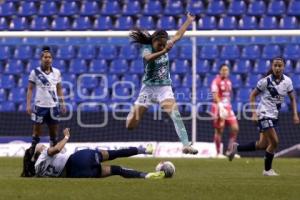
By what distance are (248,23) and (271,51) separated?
5.29ft

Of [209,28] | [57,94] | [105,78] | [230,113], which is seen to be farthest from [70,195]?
[209,28]

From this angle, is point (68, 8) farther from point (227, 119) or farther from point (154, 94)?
point (154, 94)

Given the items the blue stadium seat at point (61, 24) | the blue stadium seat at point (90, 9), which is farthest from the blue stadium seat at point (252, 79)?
the blue stadium seat at point (61, 24)

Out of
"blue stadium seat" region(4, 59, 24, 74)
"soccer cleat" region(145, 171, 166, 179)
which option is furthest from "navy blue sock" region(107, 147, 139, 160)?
"blue stadium seat" region(4, 59, 24, 74)

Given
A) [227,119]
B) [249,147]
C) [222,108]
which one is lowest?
[249,147]

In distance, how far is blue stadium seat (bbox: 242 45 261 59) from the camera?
2452 centimetres

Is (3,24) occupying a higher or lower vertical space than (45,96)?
higher

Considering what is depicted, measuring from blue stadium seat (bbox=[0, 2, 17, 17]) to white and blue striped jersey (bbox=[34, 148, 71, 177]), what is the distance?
1536cm

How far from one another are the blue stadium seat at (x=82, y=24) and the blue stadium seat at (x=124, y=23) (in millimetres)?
853

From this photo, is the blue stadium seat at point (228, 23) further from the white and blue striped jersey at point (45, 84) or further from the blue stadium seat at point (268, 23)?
the white and blue striped jersey at point (45, 84)

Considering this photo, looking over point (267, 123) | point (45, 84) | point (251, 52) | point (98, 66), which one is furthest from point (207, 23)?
point (267, 123)

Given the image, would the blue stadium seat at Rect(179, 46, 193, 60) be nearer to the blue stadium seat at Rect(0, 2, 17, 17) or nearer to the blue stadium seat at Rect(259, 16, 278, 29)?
the blue stadium seat at Rect(259, 16, 278, 29)

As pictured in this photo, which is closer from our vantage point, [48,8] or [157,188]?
[157,188]

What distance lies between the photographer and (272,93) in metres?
14.8
